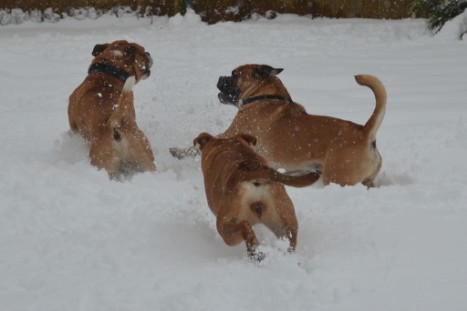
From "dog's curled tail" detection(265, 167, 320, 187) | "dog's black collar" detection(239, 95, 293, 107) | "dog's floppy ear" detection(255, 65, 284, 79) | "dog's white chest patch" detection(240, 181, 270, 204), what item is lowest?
"dog's black collar" detection(239, 95, 293, 107)

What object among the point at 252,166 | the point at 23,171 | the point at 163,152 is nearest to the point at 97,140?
the point at 23,171

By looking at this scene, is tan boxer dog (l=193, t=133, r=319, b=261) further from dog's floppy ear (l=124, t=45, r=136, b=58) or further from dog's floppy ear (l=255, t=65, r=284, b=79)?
dog's floppy ear (l=124, t=45, r=136, b=58)

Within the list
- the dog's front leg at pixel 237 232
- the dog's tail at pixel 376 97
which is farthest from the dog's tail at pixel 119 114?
the dog's front leg at pixel 237 232

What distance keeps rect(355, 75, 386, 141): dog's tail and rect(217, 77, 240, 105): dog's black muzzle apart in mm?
1837

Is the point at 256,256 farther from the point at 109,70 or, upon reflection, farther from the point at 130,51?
the point at 130,51

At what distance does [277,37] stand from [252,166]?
1122cm

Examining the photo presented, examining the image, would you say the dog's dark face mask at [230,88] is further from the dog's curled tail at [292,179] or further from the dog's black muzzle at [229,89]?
the dog's curled tail at [292,179]

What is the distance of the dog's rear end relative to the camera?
6.62 metres

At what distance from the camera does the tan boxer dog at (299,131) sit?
638 centimetres

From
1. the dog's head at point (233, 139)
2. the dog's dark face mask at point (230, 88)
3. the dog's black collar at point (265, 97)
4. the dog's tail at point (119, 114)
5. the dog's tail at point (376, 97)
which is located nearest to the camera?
the dog's head at point (233, 139)

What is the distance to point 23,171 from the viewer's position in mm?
6426

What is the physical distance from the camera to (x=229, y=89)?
7.72 meters

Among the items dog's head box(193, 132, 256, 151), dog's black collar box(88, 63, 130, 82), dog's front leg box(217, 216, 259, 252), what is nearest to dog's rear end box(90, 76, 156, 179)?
dog's black collar box(88, 63, 130, 82)

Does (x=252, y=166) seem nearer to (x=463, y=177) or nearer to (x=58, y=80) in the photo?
(x=463, y=177)
